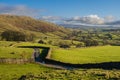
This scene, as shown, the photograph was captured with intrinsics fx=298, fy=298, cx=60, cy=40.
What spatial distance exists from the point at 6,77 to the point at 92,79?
16.9 meters

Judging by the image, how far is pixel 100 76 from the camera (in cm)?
3422

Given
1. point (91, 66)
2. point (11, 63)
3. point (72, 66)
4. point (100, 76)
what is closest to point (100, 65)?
point (91, 66)

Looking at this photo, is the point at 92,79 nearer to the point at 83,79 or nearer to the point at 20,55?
the point at 83,79

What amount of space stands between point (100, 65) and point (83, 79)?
3214cm

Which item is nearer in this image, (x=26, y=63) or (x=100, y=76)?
(x=100, y=76)

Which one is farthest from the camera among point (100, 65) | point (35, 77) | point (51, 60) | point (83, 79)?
point (51, 60)

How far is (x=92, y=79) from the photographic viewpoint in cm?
3250

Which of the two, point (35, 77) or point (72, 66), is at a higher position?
point (35, 77)

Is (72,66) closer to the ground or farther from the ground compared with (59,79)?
closer to the ground

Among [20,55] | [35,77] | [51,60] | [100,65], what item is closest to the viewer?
[35,77]

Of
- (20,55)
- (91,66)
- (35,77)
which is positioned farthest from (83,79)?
(20,55)

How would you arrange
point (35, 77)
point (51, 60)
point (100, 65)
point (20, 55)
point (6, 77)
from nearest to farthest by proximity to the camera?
point (35, 77), point (6, 77), point (100, 65), point (51, 60), point (20, 55)

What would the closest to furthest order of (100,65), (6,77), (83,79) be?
1. (83,79)
2. (6,77)
3. (100,65)

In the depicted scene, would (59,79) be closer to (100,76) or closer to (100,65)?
(100,76)
